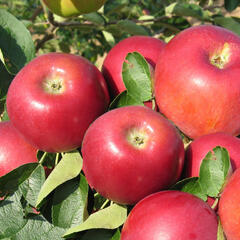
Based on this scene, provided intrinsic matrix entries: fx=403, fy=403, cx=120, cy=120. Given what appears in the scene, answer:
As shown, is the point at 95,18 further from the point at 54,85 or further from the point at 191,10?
the point at 54,85

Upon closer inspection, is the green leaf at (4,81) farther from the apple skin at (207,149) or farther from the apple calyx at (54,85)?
the apple skin at (207,149)

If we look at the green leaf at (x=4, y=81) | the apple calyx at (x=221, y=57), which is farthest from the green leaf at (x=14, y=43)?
the apple calyx at (x=221, y=57)

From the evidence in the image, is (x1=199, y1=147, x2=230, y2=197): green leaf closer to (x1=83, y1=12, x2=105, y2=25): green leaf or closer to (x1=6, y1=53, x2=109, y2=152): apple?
(x1=6, y1=53, x2=109, y2=152): apple

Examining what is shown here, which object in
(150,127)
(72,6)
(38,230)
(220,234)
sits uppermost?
(72,6)

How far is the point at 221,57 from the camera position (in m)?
0.91

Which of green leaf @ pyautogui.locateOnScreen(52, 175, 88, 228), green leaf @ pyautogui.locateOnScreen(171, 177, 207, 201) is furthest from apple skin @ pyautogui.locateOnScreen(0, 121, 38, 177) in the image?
green leaf @ pyautogui.locateOnScreen(171, 177, 207, 201)

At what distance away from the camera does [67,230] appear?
0.84 metres

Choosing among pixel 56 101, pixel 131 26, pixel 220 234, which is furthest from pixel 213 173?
pixel 131 26

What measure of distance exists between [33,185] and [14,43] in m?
0.43

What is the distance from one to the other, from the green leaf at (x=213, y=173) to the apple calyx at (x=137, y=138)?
12cm

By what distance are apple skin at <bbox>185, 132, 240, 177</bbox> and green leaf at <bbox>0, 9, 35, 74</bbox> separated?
0.54 meters

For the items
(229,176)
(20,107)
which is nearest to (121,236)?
(229,176)

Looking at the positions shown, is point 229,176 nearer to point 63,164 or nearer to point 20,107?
point 63,164

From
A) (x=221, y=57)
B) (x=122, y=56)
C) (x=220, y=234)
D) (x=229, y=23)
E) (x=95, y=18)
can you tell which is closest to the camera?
(x=220, y=234)
